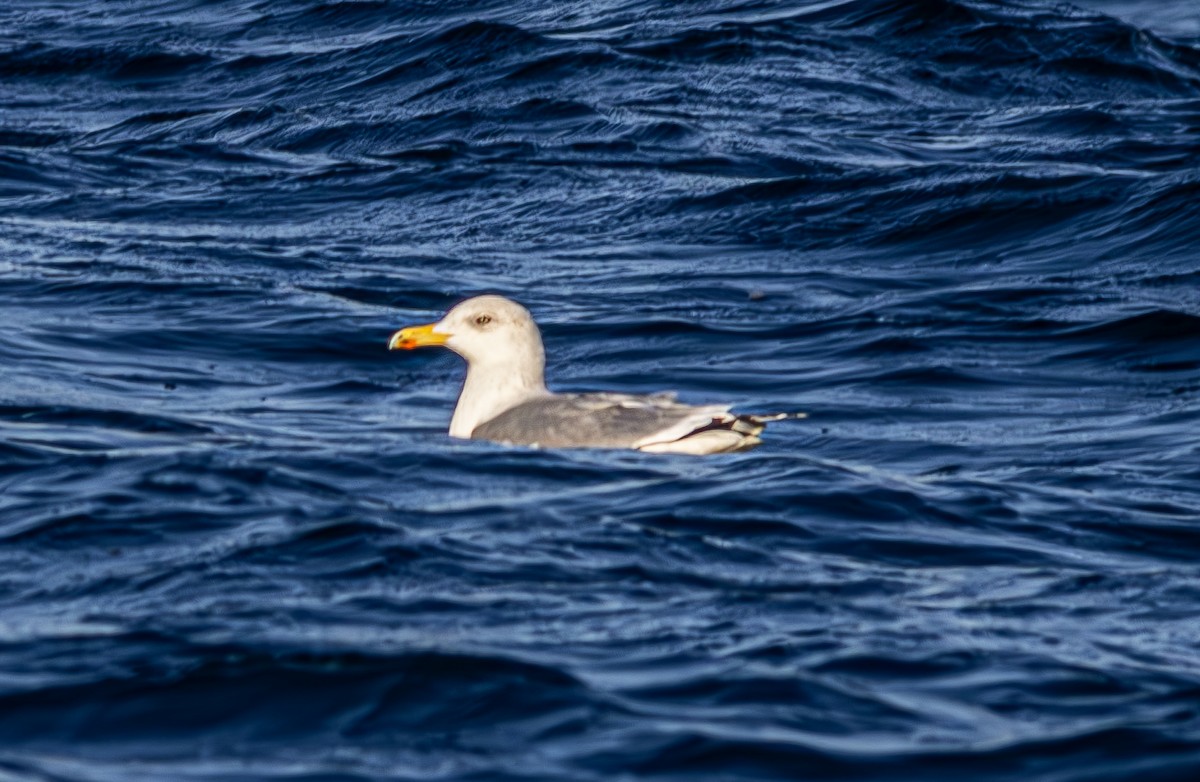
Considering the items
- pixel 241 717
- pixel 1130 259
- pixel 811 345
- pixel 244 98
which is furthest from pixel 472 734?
pixel 244 98

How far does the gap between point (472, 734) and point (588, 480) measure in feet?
9.11

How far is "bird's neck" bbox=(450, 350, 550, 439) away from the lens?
32.2 feet

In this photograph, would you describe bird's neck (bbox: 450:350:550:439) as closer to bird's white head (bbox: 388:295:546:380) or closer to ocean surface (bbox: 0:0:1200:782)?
bird's white head (bbox: 388:295:546:380)

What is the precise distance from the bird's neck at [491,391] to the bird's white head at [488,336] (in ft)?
0.03

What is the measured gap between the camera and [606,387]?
445 inches

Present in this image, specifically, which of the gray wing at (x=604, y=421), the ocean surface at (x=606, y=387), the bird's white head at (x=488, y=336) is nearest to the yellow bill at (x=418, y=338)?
the bird's white head at (x=488, y=336)

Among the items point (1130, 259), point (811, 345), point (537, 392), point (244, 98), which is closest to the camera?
point (537, 392)

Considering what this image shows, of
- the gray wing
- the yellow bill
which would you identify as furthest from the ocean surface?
the yellow bill

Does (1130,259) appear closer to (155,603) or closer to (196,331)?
(196,331)

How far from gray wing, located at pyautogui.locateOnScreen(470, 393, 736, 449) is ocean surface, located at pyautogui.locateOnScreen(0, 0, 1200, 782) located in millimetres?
123

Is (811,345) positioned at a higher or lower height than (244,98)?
lower

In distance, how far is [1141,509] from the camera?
8547mm

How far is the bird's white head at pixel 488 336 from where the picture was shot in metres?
10.0

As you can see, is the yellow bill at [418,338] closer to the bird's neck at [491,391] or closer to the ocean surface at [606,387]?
the bird's neck at [491,391]
